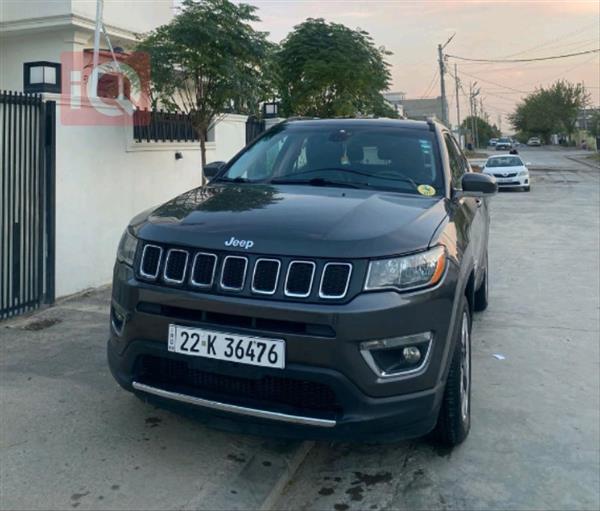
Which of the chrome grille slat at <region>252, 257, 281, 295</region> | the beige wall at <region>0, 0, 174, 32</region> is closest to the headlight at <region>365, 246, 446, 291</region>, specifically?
the chrome grille slat at <region>252, 257, 281, 295</region>

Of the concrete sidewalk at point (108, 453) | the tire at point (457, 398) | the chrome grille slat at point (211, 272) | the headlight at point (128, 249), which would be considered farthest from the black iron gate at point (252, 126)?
the chrome grille slat at point (211, 272)

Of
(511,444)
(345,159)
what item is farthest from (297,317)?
(345,159)

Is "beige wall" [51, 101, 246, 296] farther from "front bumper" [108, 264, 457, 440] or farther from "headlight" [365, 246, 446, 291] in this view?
"headlight" [365, 246, 446, 291]

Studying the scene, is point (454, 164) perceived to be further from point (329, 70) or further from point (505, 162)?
point (505, 162)

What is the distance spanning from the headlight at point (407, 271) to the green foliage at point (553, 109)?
87.0 meters

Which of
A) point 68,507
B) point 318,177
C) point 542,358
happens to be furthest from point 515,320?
point 68,507

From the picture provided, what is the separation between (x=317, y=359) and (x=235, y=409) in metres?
0.46

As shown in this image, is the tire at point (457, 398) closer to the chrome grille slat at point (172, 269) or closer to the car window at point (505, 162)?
the chrome grille slat at point (172, 269)

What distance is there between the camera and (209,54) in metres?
7.45

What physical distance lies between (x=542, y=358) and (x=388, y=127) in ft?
7.27

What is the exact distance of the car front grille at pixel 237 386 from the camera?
297cm

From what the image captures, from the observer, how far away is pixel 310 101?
14.9 m

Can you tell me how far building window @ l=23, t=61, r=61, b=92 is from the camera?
239 inches

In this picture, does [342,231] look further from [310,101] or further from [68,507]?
[310,101]
